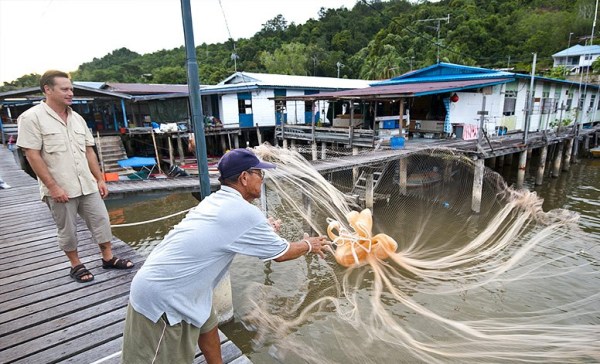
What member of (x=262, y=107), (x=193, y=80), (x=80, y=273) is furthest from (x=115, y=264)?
(x=262, y=107)

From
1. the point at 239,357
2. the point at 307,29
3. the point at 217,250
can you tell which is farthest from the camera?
the point at 307,29

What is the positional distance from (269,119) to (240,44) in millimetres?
33385

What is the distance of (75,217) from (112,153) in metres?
13.7

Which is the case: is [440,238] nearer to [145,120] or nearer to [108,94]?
[108,94]

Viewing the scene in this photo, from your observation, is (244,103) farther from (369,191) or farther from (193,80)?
(193,80)

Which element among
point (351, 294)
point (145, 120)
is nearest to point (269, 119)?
point (145, 120)

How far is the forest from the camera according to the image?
36656mm

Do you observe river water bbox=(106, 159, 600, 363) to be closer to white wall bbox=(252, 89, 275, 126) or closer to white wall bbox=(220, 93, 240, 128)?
white wall bbox=(220, 93, 240, 128)

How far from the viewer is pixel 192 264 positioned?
1.54 m

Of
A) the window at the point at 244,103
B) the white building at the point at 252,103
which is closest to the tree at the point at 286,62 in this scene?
the white building at the point at 252,103

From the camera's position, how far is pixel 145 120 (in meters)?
19.0

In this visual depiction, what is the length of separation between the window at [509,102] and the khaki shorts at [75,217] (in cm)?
1570

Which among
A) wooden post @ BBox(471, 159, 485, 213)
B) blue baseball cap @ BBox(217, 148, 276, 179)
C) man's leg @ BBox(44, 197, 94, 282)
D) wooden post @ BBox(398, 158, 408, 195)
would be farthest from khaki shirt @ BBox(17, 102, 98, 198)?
wooden post @ BBox(471, 159, 485, 213)

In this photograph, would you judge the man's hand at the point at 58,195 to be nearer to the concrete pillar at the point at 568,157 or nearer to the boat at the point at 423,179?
the boat at the point at 423,179
